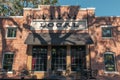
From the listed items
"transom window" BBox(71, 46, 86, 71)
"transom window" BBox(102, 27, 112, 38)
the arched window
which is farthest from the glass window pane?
the arched window

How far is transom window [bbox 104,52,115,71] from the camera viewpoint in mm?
22203

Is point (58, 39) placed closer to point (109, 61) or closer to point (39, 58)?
point (39, 58)

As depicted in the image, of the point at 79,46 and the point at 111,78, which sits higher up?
the point at 79,46

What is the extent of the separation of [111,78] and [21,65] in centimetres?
912

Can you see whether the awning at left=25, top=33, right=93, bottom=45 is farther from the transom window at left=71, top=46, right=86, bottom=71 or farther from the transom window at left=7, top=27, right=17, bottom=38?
the transom window at left=7, top=27, right=17, bottom=38

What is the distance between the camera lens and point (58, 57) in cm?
2273

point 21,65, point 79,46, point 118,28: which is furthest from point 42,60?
point 118,28

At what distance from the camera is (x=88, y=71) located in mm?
21406

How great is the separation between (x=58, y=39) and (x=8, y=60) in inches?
224

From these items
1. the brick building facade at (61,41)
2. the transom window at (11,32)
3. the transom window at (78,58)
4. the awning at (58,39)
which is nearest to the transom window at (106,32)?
the brick building facade at (61,41)

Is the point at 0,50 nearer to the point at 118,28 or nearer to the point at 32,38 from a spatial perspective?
the point at 32,38

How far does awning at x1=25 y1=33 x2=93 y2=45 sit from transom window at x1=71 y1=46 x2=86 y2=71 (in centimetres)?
124

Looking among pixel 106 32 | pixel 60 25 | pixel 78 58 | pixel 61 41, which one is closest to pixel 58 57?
pixel 61 41

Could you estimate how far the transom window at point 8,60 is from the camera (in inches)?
894
